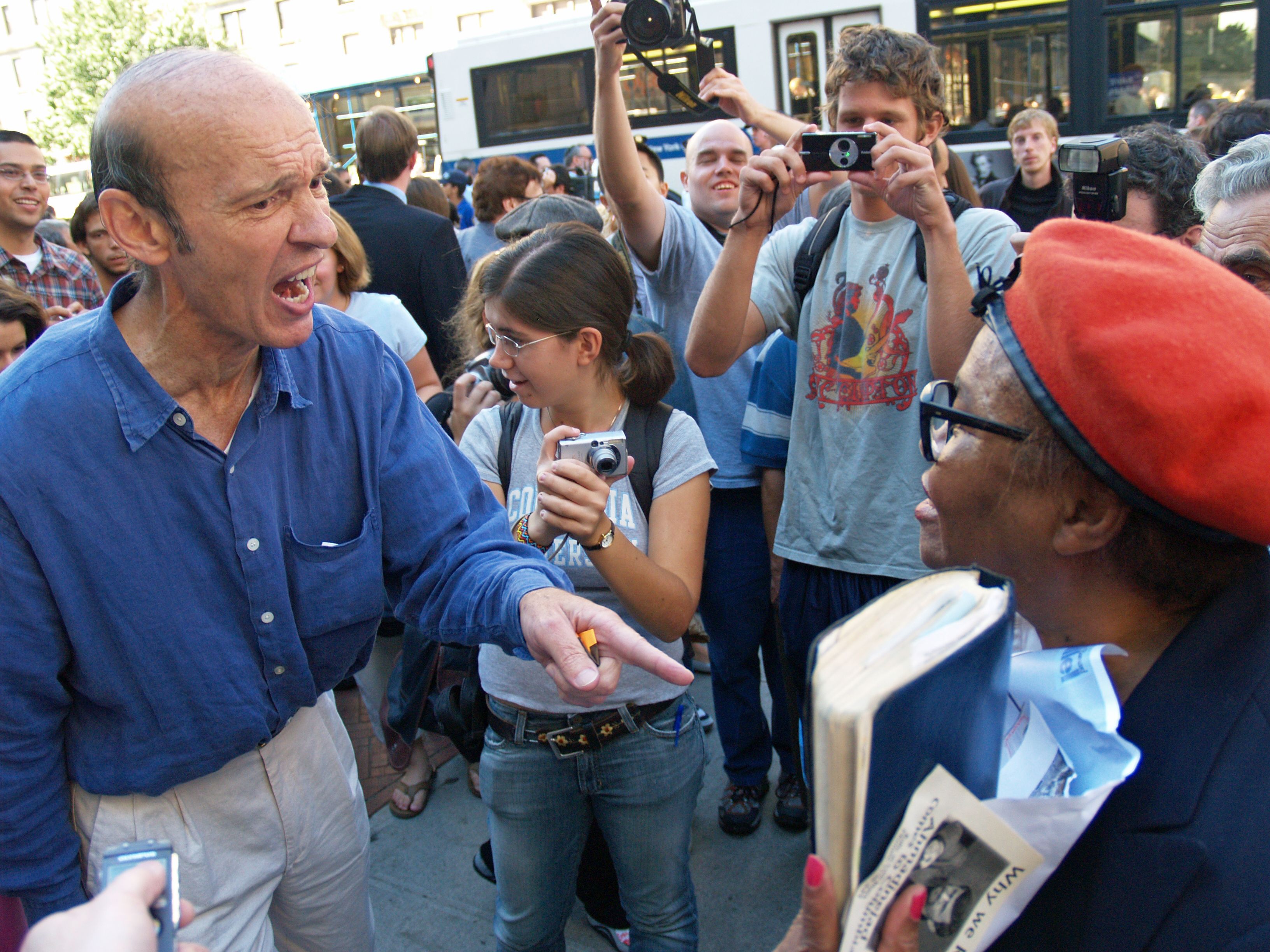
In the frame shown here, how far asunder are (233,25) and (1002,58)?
37735 mm

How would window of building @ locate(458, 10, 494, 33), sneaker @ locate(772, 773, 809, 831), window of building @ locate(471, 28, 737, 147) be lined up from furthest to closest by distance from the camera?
window of building @ locate(458, 10, 494, 33) < window of building @ locate(471, 28, 737, 147) < sneaker @ locate(772, 773, 809, 831)

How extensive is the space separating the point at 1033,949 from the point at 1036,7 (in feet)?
33.7

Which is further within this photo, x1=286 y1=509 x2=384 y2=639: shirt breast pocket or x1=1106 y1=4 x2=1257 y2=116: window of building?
x1=1106 y1=4 x2=1257 y2=116: window of building

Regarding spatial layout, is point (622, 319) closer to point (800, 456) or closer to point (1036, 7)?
point (800, 456)

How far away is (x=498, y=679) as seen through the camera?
2018 mm

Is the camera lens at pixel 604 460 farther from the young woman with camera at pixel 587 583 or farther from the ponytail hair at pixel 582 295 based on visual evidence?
the ponytail hair at pixel 582 295

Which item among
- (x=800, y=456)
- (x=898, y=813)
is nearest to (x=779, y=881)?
(x=800, y=456)

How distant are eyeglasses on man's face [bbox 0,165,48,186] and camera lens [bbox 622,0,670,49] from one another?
3.43 metres

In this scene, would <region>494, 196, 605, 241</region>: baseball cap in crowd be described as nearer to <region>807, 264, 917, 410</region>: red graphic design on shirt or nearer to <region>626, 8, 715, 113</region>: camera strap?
<region>626, 8, 715, 113</region>: camera strap

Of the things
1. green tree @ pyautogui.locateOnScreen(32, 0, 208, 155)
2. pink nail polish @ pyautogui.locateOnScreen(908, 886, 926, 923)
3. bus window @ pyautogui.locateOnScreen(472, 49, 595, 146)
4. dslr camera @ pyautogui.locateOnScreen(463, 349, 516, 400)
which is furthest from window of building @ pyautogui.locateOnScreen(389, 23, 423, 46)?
pink nail polish @ pyautogui.locateOnScreen(908, 886, 926, 923)

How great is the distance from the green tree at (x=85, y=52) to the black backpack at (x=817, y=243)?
37.0 meters

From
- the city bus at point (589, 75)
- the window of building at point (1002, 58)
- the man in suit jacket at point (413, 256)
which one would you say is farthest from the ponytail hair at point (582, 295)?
the window of building at point (1002, 58)

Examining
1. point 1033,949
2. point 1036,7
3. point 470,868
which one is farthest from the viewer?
point 1036,7

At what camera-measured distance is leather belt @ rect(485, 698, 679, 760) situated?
6.46ft
